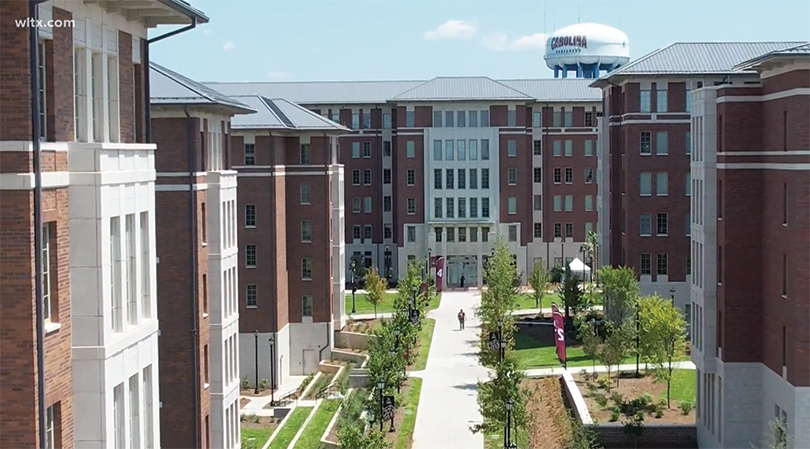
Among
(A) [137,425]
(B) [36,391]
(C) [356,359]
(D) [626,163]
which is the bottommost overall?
(C) [356,359]

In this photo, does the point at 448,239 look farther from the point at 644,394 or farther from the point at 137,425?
the point at 137,425

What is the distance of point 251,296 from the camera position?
53562 millimetres

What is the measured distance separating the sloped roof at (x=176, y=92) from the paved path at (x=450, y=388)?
1446 cm

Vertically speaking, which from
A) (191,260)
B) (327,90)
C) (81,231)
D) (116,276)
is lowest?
(191,260)

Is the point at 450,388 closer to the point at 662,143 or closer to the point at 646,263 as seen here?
the point at 646,263

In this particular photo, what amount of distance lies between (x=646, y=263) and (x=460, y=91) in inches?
1143

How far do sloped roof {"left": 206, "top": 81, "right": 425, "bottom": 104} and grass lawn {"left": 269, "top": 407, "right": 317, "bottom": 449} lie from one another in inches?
1804

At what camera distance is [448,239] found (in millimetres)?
85812

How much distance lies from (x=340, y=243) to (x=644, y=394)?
22.9 meters

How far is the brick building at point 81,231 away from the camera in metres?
14.7

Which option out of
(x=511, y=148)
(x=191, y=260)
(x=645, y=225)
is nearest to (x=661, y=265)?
(x=645, y=225)

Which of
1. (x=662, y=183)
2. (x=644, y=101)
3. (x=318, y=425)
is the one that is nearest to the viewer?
(x=318, y=425)

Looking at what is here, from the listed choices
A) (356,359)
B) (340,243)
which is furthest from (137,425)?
(340,243)

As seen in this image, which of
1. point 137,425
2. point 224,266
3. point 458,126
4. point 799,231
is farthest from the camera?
point 458,126
